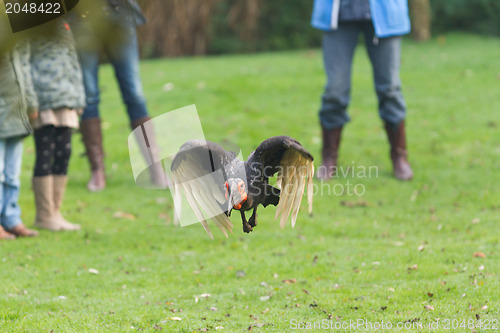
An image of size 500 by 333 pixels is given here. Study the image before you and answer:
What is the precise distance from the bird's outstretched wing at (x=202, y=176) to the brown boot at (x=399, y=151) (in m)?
3.65

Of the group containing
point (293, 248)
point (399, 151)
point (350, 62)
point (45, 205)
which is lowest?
point (399, 151)

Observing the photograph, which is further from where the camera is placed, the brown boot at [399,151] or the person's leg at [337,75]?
the brown boot at [399,151]

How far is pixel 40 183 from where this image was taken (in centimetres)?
477

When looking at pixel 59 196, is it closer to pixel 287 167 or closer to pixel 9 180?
pixel 9 180

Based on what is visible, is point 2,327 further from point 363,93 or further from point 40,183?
point 363,93

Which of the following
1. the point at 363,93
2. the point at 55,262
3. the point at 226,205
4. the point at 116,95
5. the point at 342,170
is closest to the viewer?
the point at 226,205

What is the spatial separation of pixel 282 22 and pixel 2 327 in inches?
497

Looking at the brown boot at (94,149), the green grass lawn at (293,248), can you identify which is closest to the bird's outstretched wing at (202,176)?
the green grass lawn at (293,248)

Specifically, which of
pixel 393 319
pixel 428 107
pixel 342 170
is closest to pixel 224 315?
pixel 393 319

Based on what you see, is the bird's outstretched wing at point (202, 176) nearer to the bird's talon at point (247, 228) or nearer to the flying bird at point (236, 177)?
the flying bird at point (236, 177)

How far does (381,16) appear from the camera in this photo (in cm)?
522

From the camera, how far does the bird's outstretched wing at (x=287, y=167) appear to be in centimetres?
226

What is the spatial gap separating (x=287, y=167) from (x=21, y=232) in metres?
2.96

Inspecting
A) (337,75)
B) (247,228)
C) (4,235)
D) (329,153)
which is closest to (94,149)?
(4,235)
